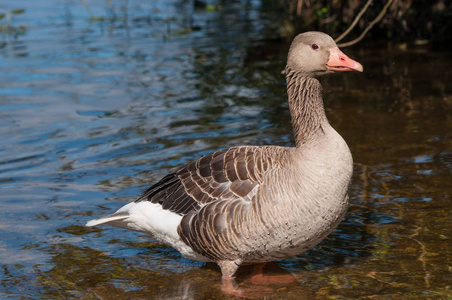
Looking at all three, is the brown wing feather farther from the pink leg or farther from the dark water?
the pink leg

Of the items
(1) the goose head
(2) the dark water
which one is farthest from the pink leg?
(1) the goose head

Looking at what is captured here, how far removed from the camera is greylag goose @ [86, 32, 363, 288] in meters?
5.08

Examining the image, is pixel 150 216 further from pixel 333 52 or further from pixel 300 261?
pixel 333 52

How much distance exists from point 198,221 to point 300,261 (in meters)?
1.19

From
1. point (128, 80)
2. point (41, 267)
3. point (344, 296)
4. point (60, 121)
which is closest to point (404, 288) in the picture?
point (344, 296)

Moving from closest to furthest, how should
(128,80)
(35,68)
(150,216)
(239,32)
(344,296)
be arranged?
1. (344,296)
2. (150,216)
3. (128,80)
4. (35,68)
5. (239,32)

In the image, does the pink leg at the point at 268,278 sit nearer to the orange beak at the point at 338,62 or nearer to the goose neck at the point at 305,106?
the goose neck at the point at 305,106

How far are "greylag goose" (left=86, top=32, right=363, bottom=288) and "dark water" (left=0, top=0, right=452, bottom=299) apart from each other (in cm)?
47

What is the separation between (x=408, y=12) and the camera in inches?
519

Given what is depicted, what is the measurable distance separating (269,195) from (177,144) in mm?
4038

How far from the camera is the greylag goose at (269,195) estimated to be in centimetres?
508

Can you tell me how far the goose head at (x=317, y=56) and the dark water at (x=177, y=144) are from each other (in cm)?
180

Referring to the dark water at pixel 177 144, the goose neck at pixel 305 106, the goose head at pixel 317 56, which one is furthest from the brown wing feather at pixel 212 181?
the goose head at pixel 317 56

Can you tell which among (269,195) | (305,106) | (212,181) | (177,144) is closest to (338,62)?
(305,106)
